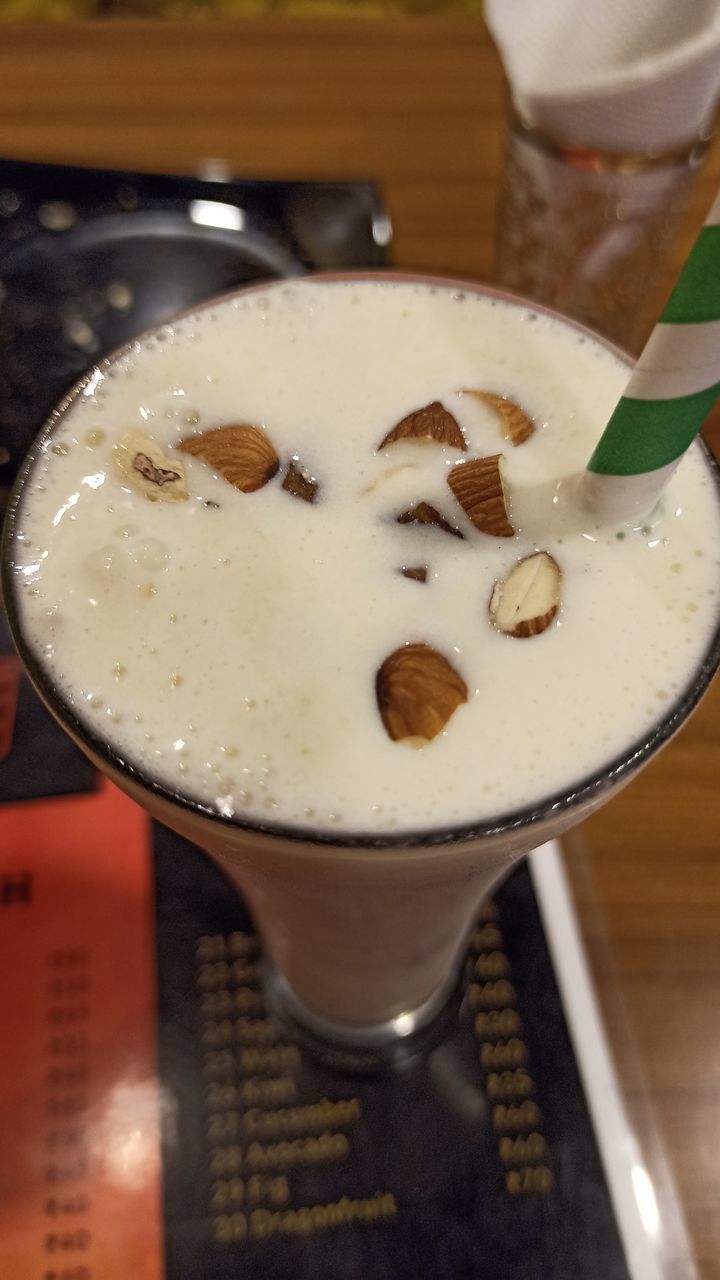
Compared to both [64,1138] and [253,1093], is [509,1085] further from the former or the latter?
[64,1138]

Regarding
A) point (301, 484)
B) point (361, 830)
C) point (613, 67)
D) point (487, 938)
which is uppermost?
point (613, 67)

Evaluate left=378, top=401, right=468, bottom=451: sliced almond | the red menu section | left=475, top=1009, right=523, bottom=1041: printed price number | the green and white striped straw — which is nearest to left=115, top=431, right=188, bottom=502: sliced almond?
left=378, top=401, right=468, bottom=451: sliced almond

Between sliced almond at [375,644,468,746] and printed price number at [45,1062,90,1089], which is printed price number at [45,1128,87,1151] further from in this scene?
sliced almond at [375,644,468,746]

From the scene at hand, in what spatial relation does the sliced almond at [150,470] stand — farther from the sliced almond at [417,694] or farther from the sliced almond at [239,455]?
the sliced almond at [417,694]

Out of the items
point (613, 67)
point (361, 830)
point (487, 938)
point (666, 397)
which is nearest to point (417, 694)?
point (361, 830)

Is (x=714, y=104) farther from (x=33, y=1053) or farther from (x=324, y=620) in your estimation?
(x=33, y=1053)

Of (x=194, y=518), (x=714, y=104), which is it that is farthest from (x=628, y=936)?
(x=714, y=104)
